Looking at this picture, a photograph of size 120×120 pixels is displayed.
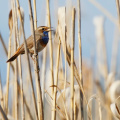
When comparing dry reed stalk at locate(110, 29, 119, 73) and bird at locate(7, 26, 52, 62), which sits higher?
bird at locate(7, 26, 52, 62)

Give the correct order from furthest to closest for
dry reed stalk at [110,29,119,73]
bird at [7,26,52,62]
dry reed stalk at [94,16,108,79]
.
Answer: dry reed stalk at [94,16,108,79], dry reed stalk at [110,29,119,73], bird at [7,26,52,62]

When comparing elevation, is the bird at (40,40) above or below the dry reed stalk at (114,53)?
above

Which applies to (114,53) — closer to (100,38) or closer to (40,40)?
(100,38)

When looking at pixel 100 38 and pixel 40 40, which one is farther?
pixel 100 38

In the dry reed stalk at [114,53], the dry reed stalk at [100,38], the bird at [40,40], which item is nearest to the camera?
the bird at [40,40]

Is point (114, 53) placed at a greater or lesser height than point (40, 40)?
lesser

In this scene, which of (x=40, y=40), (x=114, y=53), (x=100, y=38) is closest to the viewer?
(x=40, y=40)

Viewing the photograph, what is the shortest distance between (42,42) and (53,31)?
0.20 meters

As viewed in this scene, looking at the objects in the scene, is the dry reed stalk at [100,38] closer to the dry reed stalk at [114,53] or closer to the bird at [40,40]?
the dry reed stalk at [114,53]

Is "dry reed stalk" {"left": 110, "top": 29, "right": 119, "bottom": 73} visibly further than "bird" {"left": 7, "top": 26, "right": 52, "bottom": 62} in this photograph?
Yes

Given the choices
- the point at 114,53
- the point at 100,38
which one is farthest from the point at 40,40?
the point at 100,38

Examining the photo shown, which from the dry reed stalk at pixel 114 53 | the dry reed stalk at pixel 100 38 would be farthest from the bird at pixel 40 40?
the dry reed stalk at pixel 100 38

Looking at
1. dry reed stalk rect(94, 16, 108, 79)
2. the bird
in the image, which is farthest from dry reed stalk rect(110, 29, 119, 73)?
the bird

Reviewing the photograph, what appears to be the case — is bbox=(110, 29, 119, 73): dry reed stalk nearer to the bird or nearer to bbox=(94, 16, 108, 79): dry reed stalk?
bbox=(94, 16, 108, 79): dry reed stalk
